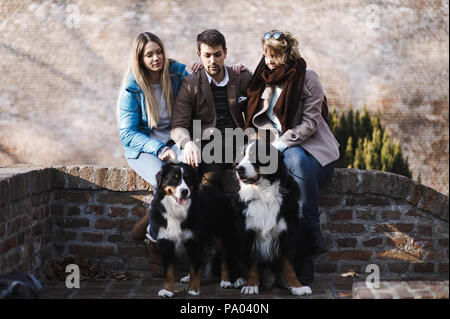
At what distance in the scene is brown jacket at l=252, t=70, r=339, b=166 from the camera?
158 inches

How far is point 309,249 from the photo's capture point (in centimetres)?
403

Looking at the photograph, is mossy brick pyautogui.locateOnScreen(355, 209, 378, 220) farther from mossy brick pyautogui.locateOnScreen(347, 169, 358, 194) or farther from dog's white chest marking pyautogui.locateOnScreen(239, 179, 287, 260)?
dog's white chest marking pyautogui.locateOnScreen(239, 179, 287, 260)

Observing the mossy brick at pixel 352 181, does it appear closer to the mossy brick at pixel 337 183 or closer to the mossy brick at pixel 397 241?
the mossy brick at pixel 337 183

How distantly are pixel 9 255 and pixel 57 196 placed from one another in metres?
0.89

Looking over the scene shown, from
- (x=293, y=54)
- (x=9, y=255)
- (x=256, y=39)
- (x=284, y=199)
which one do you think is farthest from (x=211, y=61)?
(x=256, y=39)

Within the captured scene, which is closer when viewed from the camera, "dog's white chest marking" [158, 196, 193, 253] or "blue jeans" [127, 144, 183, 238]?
"dog's white chest marking" [158, 196, 193, 253]

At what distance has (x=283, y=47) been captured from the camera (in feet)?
13.4

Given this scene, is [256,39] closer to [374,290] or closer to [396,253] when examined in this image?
[396,253]

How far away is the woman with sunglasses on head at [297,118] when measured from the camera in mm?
3996

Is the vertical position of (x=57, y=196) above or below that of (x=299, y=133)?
below

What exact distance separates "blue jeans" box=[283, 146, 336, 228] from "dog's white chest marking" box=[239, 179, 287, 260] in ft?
0.96

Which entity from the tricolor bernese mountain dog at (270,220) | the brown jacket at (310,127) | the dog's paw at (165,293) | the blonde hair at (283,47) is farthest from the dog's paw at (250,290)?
the blonde hair at (283,47)

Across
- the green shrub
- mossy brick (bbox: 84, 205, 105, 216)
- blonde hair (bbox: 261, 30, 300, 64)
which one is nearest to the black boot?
blonde hair (bbox: 261, 30, 300, 64)

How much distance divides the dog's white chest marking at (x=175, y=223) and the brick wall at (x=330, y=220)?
2.36ft
